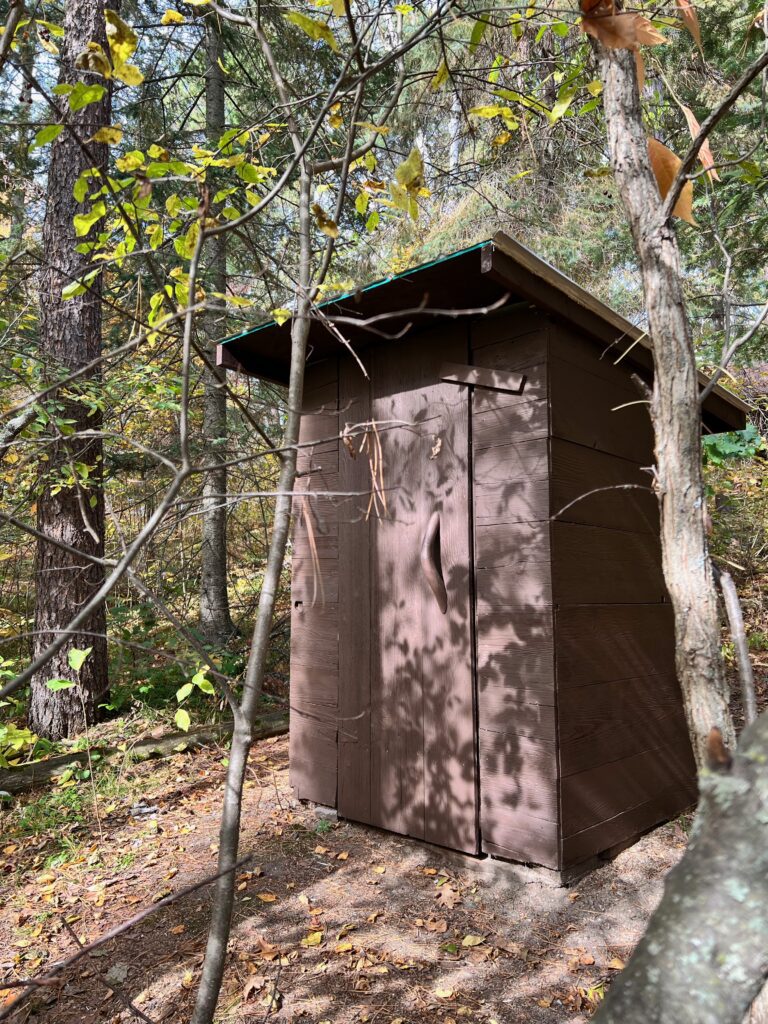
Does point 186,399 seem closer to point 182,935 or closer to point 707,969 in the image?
point 707,969

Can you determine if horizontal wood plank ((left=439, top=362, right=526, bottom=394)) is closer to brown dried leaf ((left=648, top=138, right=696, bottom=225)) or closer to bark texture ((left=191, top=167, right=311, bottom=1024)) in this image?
brown dried leaf ((left=648, top=138, right=696, bottom=225))

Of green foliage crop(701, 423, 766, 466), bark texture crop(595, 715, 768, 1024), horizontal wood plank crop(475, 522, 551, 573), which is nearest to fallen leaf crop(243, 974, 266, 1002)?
horizontal wood plank crop(475, 522, 551, 573)

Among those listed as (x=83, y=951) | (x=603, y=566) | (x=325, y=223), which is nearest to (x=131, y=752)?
(x=603, y=566)

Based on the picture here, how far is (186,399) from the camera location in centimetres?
132

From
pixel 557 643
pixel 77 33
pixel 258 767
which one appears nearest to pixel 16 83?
pixel 77 33

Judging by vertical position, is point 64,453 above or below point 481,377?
below

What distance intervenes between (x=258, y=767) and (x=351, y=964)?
2.47 m

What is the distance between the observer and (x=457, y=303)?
3.65m

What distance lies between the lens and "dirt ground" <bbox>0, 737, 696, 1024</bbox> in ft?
8.22

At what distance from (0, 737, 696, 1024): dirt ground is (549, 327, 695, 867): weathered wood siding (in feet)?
0.99

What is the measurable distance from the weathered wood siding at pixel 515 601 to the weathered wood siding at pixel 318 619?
105cm

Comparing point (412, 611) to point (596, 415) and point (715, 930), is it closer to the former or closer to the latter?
point (596, 415)

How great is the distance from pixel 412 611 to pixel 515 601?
647 mm

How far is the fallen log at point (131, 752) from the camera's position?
14.8 ft
